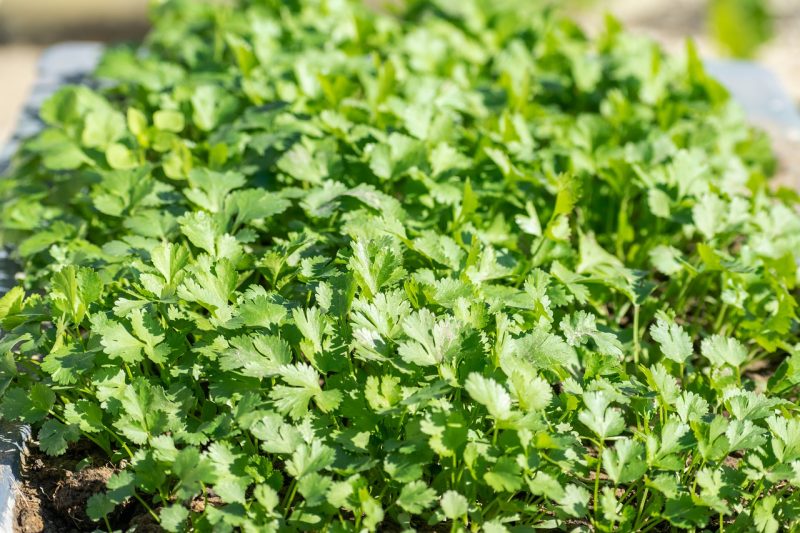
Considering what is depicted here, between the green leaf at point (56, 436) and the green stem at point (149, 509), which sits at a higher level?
the green leaf at point (56, 436)

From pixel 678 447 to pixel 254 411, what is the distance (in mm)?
753

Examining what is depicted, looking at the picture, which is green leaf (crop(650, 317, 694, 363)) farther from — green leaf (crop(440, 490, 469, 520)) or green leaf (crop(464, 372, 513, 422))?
green leaf (crop(440, 490, 469, 520))

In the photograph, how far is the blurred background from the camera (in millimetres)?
5441

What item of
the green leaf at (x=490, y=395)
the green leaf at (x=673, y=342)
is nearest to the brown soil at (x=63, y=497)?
the green leaf at (x=490, y=395)

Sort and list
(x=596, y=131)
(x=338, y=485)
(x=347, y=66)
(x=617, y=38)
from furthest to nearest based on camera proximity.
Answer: (x=617, y=38) < (x=347, y=66) < (x=596, y=131) < (x=338, y=485)

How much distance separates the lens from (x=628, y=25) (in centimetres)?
653

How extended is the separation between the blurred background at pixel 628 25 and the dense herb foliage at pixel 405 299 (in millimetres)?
2447

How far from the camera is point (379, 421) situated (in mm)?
1701

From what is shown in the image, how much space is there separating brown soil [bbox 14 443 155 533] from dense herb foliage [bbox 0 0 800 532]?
0.20 feet

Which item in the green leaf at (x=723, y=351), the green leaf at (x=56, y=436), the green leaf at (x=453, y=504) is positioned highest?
the green leaf at (x=723, y=351)

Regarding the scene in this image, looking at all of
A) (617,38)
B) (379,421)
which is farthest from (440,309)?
(617,38)

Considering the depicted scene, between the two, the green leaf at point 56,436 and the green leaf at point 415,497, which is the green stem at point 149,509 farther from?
the green leaf at point 415,497

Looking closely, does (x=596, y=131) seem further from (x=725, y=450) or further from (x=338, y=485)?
(x=338, y=485)

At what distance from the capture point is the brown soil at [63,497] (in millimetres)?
1744
